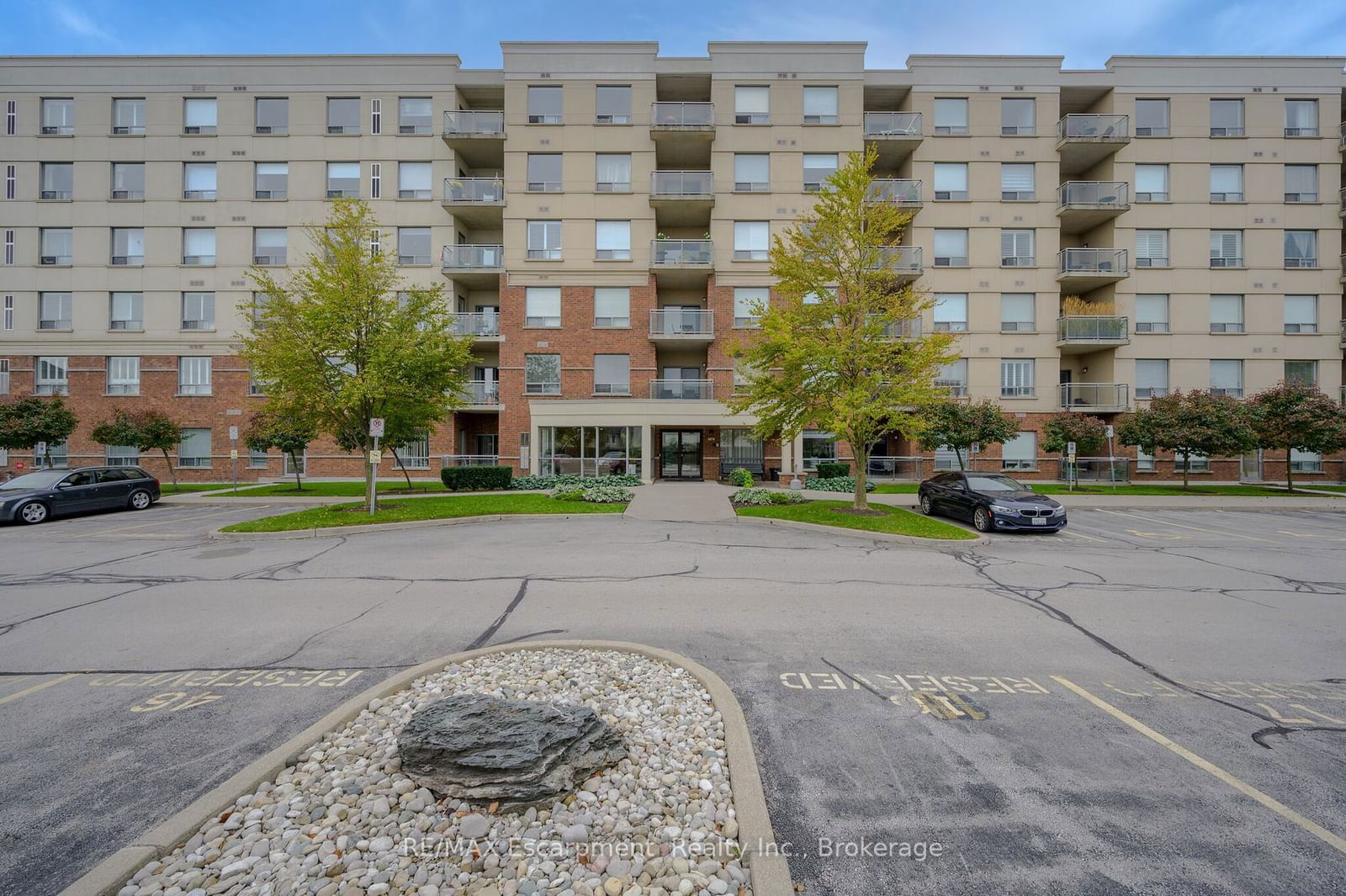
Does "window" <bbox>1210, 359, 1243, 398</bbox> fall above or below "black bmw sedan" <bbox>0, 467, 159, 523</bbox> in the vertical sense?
above

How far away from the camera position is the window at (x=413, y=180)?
27031 mm

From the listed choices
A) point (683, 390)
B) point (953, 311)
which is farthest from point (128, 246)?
point (953, 311)

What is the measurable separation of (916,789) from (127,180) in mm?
40651

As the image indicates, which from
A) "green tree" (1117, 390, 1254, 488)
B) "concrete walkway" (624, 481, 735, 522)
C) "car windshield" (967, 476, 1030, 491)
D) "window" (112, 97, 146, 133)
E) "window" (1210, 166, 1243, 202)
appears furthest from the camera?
"window" (112, 97, 146, 133)

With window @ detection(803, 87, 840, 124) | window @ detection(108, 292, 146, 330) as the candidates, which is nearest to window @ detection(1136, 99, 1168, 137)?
window @ detection(803, 87, 840, 124)

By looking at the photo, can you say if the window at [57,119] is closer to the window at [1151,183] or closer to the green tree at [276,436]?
the green tree at [276,436]

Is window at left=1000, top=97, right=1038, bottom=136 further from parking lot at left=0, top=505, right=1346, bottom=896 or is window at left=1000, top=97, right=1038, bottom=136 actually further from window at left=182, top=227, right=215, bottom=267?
window at left=182, top=227, right=215, bottom=267

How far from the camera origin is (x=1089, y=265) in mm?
26875

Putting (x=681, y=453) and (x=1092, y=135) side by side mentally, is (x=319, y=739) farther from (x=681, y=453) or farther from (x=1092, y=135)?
(x=1092, y=135)

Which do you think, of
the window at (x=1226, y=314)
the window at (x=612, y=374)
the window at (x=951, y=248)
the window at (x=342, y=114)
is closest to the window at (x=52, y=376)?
the window at (x=342, y=114)

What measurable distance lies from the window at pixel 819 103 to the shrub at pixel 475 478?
2204 centimetres

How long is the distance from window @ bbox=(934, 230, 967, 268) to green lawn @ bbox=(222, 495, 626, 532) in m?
21.0

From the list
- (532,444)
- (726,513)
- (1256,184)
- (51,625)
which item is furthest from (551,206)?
(1256,184)

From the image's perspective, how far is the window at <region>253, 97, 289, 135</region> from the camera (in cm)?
2709
